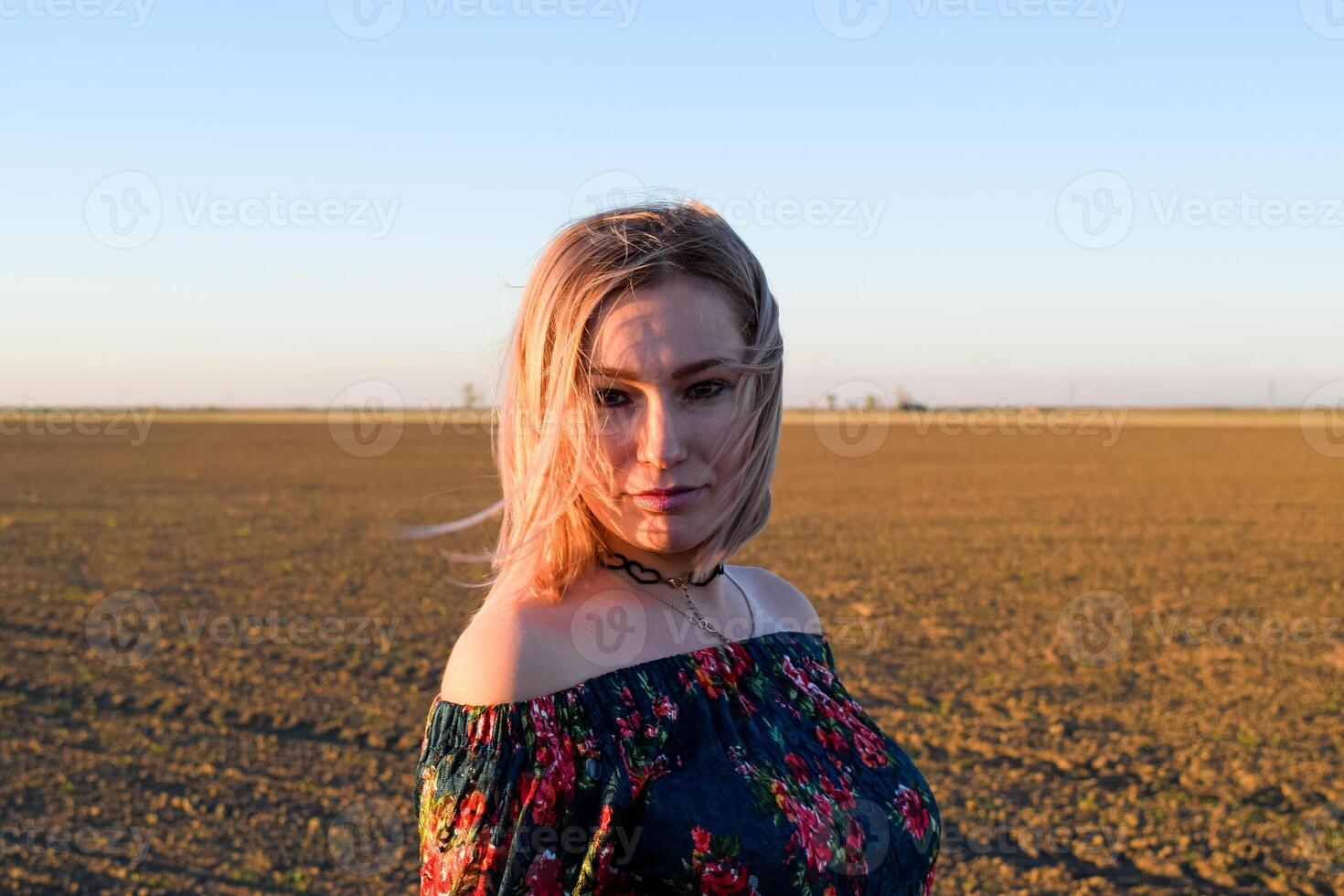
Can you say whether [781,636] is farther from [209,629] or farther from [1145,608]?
[1145,608]

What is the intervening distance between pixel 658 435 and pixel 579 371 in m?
0.14

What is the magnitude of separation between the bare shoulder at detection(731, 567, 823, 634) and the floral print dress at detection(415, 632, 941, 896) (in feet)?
1.18

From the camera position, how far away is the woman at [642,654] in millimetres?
1370

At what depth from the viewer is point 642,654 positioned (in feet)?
5.19

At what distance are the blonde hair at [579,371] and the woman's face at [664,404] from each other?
2cm

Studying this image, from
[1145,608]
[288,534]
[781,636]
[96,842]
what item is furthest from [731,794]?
[288,534]

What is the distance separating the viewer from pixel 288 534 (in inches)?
798

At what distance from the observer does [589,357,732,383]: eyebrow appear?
60.1 inches

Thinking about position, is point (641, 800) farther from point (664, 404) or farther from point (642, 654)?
point (664, 404)

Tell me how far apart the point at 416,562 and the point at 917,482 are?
19611 mm
